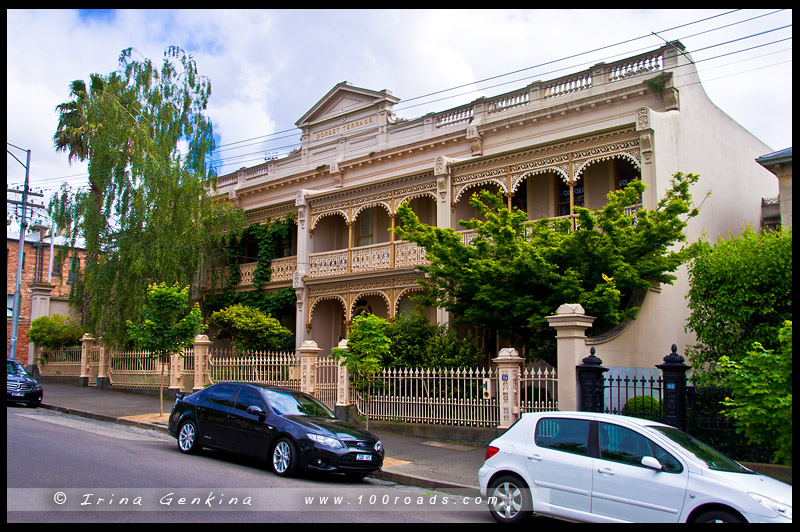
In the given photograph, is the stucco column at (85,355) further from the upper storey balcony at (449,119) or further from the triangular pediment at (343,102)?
the triangular pediment at (343,102)

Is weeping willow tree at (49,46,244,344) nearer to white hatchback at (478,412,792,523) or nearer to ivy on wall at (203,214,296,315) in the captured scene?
ivy on wall at (203,214,296,315)

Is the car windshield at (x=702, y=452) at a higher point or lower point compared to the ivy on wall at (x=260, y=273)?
lower

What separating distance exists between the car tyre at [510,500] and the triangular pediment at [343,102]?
17455mm

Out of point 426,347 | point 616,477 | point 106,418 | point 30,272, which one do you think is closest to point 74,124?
point 30,272

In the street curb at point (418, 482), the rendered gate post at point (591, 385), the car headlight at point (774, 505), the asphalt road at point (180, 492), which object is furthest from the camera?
the rendered gate post at point (591, 385)

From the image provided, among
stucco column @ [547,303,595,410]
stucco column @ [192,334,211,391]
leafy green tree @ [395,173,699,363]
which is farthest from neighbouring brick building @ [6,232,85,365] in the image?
stucco column @ [547,303,595,410]

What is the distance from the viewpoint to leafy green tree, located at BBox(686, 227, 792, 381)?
41.4ft

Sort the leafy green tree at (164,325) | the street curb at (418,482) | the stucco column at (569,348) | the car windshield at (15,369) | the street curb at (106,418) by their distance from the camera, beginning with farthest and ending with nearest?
the car windshield at (15,369) < the leafy green tree at (164,325) < the street curb at (106,418) < the stucco column at (569,348) < the street curb at (418,482)

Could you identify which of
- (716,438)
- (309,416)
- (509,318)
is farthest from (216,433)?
(716,438)

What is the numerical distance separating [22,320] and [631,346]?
32.0 m

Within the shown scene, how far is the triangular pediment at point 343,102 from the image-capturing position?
23.7 meters

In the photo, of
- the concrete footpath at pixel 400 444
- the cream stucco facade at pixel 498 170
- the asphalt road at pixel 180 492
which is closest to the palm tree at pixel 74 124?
the cream stucco facade at pixel 498 170
